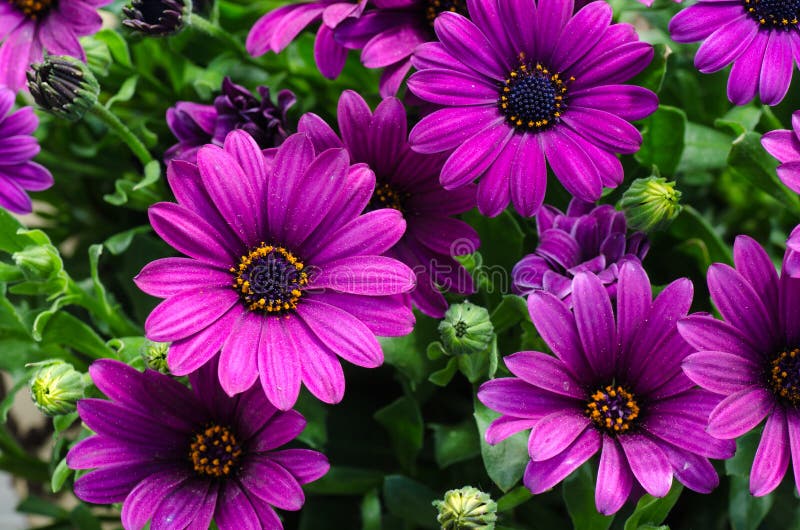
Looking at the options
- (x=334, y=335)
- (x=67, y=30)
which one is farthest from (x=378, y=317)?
(x=67, y=30)

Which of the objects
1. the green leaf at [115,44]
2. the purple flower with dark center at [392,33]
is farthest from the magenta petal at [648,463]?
the green leaf at [115,44]

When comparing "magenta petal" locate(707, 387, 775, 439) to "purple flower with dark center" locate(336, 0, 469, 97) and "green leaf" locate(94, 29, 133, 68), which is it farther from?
"green leaf" locate(94, 29, 133, 68)

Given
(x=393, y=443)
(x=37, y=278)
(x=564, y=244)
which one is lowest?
(x=393, y=443)

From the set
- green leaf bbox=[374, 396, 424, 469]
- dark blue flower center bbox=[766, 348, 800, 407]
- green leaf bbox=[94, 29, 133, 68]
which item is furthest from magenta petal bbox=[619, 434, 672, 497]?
green leaf bbox=[94, 29, 133, 68]

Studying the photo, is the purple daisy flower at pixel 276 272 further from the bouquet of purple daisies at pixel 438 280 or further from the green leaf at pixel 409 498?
the green leaf at pixel 409 498

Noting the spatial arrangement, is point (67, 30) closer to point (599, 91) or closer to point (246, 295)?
point (246, 295)

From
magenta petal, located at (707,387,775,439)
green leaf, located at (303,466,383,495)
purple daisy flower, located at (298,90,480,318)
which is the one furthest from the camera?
green leaf, located at (303,466,383,495)
